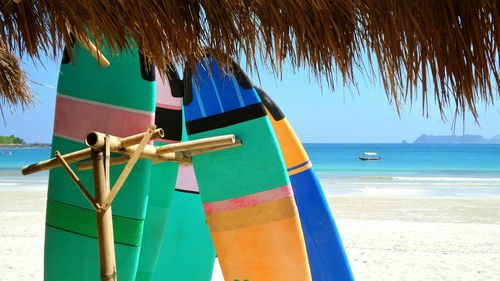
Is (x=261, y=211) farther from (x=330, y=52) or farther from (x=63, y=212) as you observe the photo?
(x=330, y=52)

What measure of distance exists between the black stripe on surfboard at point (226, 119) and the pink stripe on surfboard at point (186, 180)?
330mm

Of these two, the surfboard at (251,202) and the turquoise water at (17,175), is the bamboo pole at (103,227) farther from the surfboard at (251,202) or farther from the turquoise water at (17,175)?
the turquoise water at (17,175)

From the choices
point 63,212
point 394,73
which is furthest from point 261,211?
point 394,73

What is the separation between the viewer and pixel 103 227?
6.38 feet

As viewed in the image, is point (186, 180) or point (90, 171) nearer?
point (90, 171)

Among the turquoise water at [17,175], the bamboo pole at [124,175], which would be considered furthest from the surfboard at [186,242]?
the turquoise water at [17,175]

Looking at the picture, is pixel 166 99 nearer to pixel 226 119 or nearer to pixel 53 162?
pixel 226 119

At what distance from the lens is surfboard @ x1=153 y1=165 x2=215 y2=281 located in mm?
3033

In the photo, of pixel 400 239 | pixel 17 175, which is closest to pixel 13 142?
pixel 17 175

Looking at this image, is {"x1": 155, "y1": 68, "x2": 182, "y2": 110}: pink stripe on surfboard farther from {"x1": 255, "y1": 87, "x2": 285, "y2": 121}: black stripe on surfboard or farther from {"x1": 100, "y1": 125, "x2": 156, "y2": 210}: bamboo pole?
{"x1": 100, "y1": 125, "x2": 156, "y2": 210}: bamboo pole

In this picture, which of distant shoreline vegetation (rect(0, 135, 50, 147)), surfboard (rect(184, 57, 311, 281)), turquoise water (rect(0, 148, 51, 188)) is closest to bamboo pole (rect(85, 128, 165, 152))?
surfboard (rect(184, 57, 311, 281))

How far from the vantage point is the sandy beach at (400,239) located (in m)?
5.03

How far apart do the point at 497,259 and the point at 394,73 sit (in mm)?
4628

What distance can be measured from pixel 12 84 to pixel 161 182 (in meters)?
1.77
